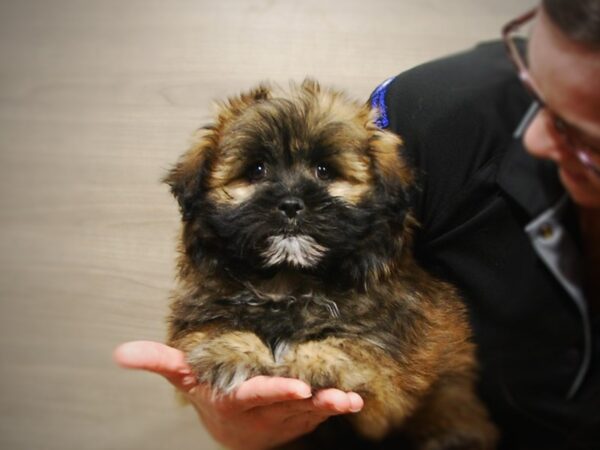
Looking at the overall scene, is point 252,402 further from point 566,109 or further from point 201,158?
point 566,109

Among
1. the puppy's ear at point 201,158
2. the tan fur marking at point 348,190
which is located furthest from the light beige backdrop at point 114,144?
the tan fur marking at point 348,190

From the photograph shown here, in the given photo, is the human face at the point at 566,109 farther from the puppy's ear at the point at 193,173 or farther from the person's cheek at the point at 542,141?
the puppy's ear at the point at 193,173

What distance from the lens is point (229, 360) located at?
29.3 inches

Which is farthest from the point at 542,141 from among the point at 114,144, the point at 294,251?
the point at 114,144

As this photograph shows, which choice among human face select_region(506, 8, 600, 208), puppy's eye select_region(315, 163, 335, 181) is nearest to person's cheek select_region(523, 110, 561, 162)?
human face select_region(506, 8, 600, 208)

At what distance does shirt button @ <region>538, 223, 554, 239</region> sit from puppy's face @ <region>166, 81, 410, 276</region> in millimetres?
181

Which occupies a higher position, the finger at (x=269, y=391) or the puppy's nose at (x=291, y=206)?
the puppy's nose at (x=291, y=206)

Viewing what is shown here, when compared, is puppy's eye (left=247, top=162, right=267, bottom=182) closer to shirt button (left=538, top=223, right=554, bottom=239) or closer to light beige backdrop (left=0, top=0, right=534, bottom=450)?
light beige backdrop (left=0, top=0, right=534, bottom=450)

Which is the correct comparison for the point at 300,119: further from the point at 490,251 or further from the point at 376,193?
the point at 490,251

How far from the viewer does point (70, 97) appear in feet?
3.64

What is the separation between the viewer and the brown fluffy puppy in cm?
73

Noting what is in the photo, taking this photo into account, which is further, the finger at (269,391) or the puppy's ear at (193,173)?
the puppy's ear at (193,173)

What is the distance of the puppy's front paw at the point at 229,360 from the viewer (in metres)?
0.74

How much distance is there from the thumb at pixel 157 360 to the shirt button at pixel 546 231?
48 centimetres
